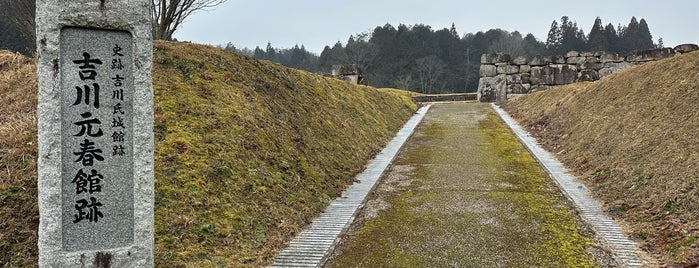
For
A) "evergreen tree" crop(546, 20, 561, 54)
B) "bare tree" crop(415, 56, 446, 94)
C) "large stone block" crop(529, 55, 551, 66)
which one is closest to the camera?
"large stone block" crop(529, 55, 551, 66)

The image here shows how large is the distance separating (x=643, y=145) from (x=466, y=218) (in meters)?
3.72

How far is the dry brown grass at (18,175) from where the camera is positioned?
4.39m

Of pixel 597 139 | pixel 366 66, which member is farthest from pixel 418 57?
pixel 597 139

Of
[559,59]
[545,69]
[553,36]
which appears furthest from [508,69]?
[553,36]

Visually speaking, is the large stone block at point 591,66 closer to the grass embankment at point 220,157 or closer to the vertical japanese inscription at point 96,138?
the grass embankment at point 220,157

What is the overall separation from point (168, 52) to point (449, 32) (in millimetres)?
55593

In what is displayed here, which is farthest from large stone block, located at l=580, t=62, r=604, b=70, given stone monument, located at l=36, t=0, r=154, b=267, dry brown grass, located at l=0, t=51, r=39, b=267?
stone monument, located at l=36, t=0, r=154, b=267

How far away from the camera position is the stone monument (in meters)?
3.77

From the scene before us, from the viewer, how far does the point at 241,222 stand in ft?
18.4

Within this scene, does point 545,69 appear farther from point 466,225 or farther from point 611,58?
point 466,225

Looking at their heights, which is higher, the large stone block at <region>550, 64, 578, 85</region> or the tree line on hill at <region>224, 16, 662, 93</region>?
the tree line on hill at <region>224, 16, 662, 93</region>

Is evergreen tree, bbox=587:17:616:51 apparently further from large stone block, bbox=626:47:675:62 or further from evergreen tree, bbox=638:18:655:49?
large stone block, bbox=626:47:675:62

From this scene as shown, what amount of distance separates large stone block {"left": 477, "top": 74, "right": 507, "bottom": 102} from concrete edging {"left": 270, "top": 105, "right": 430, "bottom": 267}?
549 inches

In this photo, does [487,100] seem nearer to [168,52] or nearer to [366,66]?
[168,52]
